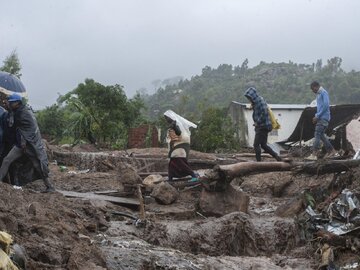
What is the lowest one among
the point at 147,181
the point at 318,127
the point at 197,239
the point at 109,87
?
the point at 197,239

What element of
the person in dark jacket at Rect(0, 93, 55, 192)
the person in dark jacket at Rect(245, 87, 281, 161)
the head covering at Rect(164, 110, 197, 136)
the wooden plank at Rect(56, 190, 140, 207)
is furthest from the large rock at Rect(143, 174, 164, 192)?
the person in dark jacket at Rect(245, 87, 281, 161)

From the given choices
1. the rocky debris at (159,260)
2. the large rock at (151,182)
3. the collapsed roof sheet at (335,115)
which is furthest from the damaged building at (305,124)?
the rocky debris at (159,260)

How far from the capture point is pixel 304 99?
50281mm

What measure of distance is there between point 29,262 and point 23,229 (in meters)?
0.81

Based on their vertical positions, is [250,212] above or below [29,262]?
below

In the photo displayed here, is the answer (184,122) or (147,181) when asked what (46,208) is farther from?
(184,122)

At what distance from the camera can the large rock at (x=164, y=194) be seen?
806 centimetres

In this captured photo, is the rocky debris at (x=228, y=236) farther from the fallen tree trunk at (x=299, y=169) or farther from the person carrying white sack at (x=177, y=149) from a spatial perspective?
the person carrying white sack at (x=177, y=149)

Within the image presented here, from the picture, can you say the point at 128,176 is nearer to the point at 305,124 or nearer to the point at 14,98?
the point at 14,98

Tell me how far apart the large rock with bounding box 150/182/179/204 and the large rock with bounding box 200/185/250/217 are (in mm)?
449

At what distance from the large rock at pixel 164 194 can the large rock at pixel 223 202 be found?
0.45 m

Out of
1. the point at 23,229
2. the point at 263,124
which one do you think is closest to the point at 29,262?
the point at 23,229

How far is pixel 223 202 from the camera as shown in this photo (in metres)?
8.13

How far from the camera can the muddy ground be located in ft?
15.2
